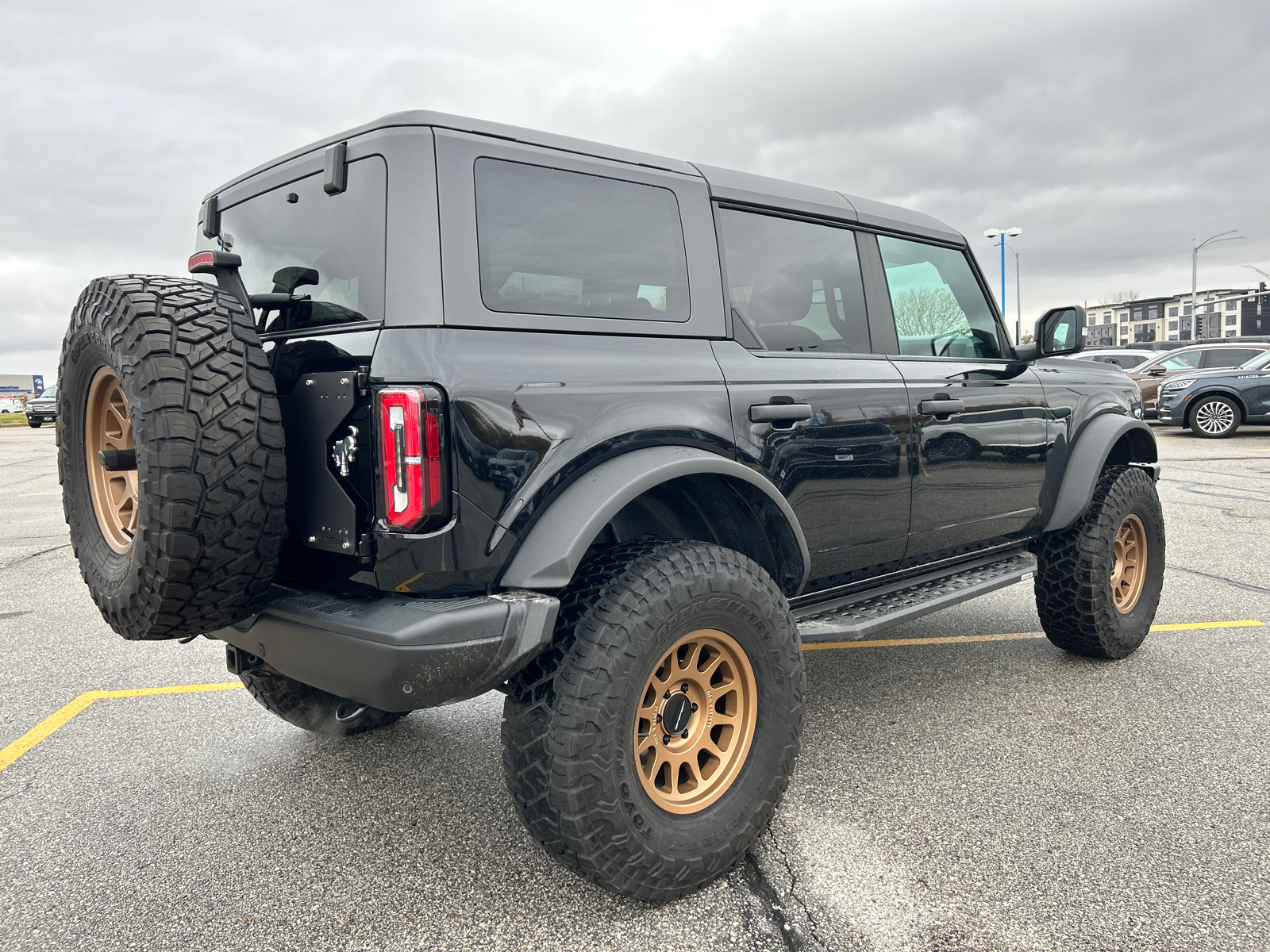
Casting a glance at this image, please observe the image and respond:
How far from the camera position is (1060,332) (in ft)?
12.7

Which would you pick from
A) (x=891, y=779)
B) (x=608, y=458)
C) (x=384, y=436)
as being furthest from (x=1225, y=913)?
(x=384, y=436)

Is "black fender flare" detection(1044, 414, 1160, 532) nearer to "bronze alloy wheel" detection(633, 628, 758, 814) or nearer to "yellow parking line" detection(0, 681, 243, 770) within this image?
"bronze alloy wheel" detection(633, 628, 758, 814)

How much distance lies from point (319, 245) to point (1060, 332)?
310 cm

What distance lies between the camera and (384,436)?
2043 millimetres

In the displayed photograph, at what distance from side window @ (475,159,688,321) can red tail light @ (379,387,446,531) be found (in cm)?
37

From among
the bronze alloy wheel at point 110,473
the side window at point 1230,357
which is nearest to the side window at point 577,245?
the bronze alloy wheel at point 110,473

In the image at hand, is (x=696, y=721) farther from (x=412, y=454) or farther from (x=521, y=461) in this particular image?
(x=412, y=454)

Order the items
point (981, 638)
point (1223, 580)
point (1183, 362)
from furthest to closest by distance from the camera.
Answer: point (1183, 362)
point (1223, 580)
point (981, 638)

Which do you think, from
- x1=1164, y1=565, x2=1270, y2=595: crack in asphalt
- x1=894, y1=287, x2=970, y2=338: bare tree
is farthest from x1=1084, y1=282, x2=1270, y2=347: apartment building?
x1=894, y1=287, x2=970, y2=338: bare tree

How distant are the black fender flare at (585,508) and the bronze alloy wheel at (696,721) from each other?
0.40 m

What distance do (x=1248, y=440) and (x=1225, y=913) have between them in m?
16.3

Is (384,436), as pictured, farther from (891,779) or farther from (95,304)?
(891,779)

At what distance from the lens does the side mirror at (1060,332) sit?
3.80 m

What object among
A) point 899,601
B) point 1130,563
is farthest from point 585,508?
point 1130,563
